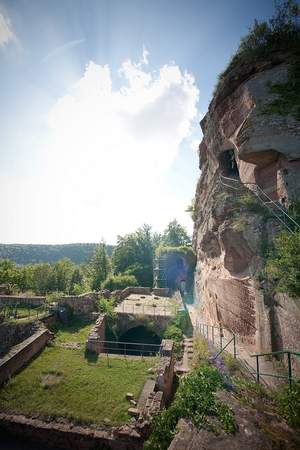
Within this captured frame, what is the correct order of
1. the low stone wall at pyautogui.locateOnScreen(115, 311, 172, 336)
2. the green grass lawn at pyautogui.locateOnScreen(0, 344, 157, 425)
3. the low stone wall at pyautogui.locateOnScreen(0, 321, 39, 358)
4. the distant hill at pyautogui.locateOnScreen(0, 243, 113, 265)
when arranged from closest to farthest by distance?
the green grass lawn at pyautogui.locateOnScreen(0, 344, 157, 425) → the low stone wall at pyautogui.locateOnScreen(0, 321, 39, 358) → the low stone wall at pyautogui.locateOnScreen(115, 311, 172, 336) → the distant hill at pyautogui.locateOnScreen(0, 243, 113, 265)

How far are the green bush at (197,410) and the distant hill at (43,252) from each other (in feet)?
401

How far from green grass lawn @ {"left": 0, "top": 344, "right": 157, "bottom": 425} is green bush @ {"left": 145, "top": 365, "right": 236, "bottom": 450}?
2241 millimetres

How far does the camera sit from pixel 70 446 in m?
7.80

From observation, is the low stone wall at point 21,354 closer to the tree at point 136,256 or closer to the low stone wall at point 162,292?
the low stone wall at point 162,292

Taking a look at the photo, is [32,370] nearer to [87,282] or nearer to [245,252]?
[245,252]

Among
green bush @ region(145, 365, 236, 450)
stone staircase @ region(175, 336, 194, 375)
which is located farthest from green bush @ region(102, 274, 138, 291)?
green bush @ region(145, 365, 236, 450)

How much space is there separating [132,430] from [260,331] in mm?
5742

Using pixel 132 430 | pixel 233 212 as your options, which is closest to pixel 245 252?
pixel 233 212

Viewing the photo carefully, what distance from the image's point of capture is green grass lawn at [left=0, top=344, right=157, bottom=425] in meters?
8.48

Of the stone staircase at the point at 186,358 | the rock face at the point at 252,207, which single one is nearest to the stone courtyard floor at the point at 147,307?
the stone staircase at the point at 186,358

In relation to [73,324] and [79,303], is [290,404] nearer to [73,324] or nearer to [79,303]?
[73,324]

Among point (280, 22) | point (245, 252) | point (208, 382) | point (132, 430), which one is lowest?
point (132, 430)

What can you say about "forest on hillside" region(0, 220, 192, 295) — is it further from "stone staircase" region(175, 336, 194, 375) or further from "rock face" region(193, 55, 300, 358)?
"rock face" region(193, 55, 300, 358)

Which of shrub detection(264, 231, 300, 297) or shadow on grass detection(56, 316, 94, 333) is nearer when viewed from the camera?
shrub detection(264, 231, 300, 297)
